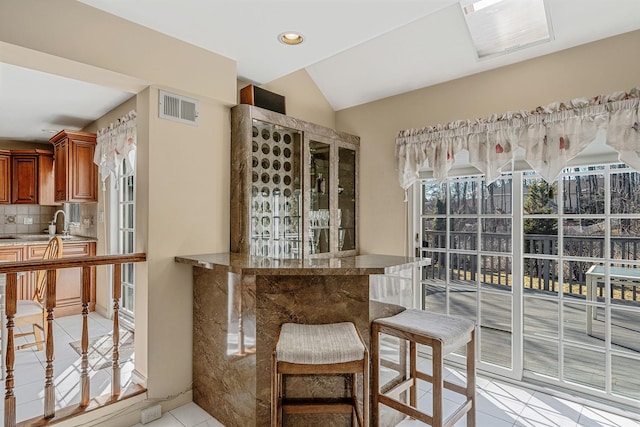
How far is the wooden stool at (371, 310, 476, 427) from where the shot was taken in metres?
1.72

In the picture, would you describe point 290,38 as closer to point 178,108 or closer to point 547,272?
point 178,108

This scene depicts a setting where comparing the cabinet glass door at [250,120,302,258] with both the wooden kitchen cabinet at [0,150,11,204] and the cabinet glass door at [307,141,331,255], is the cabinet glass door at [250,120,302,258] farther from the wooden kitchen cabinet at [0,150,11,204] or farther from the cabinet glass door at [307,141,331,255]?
the wooden kitchen cabinet at [0,150,11,204]

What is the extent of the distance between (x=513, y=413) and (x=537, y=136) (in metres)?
1.93

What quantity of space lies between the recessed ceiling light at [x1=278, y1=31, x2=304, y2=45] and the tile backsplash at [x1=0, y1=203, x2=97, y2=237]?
3.79 m

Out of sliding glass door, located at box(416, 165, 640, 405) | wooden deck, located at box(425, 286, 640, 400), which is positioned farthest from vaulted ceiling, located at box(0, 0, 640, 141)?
wooden deck, located at box(425, 286, 640, 400)

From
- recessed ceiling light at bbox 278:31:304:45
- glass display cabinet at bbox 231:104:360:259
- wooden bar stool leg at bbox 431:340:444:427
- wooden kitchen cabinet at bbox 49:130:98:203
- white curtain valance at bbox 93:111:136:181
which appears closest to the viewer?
wooden bar stool leg at bbox 431:340:444:427

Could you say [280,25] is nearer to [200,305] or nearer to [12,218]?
[200,305]

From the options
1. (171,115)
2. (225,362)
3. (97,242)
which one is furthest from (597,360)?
(97,242)

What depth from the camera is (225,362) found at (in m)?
2.17

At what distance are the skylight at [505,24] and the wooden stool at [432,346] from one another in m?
2.07

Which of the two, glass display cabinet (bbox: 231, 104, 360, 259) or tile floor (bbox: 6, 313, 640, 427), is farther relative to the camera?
glass display cabinet (bbox: 231, 104, 360, 259)

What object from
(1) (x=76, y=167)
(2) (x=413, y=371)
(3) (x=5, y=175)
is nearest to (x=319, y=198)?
(2) (x=413, y=371)

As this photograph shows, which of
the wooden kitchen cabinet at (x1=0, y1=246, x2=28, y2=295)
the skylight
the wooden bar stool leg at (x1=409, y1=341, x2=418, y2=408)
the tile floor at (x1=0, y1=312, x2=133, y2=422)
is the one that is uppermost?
the skylight

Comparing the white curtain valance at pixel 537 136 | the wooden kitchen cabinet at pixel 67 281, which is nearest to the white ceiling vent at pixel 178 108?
the white curtain valance at pixel 537 136
